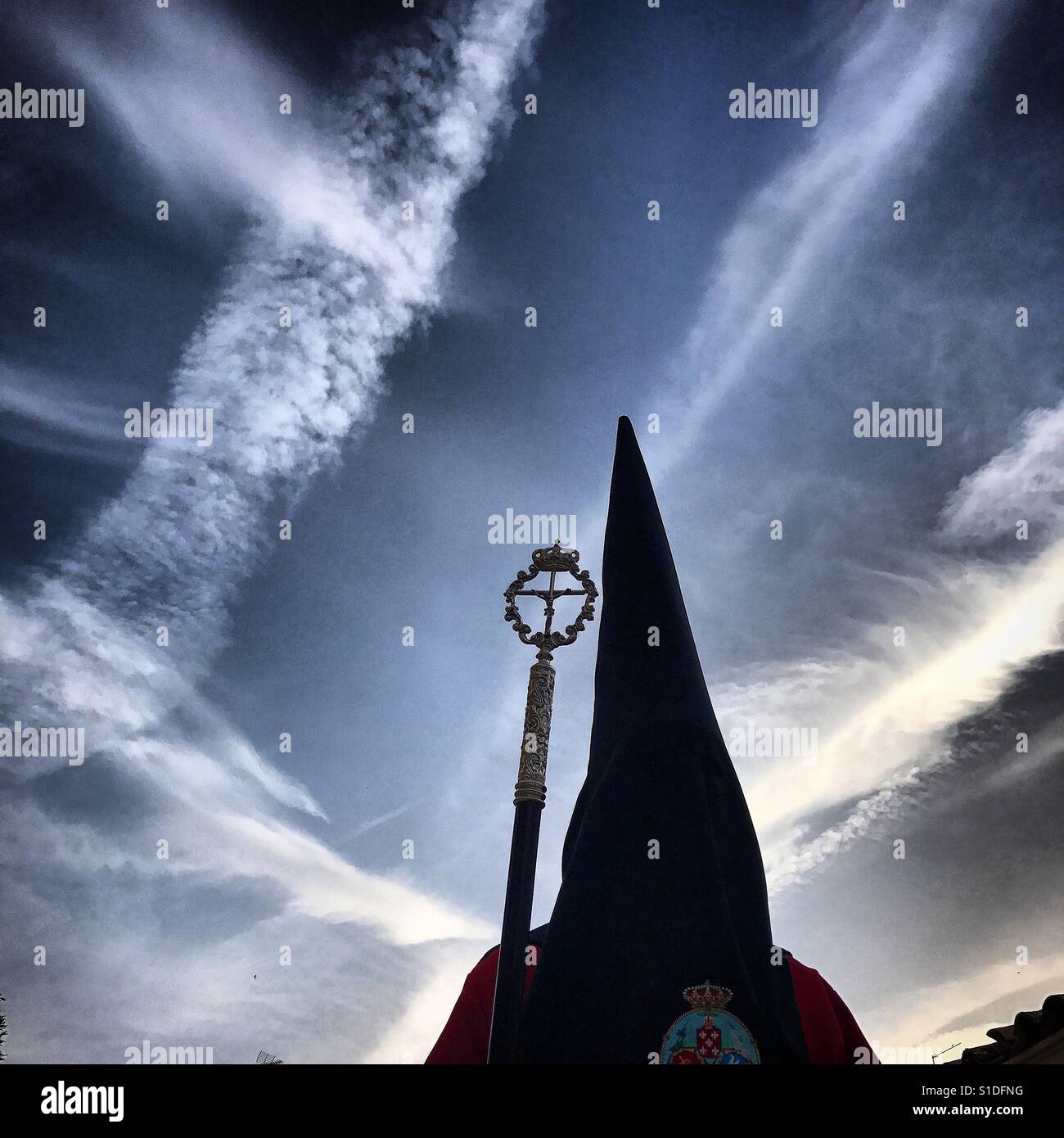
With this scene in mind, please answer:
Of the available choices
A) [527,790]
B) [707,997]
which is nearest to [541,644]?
[527,790]

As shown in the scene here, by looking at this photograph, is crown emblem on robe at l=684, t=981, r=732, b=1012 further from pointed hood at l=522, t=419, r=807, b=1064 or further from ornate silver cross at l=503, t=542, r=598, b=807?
ornate silver cross at l=503, t=542, r=598, b=807

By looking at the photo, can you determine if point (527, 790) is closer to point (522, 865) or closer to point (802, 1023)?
point (522, 865)

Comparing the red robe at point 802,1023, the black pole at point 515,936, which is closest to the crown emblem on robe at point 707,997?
the red robe at point 802,1023

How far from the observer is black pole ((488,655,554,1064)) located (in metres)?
8.56

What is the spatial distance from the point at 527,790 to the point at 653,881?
1.55 metres

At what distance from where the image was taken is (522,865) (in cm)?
920

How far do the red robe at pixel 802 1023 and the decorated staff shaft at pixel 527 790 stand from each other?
108 cm

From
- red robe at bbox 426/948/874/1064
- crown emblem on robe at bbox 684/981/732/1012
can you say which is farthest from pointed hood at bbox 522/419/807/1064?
A: red robe at bbox 426/948/874/1064

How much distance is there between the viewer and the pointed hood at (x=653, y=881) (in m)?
8.99

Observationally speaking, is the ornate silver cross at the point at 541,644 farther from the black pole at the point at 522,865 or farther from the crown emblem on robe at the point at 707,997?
the crown emblem on robe at the point at 707,997

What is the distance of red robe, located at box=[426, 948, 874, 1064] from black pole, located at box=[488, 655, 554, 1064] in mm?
990

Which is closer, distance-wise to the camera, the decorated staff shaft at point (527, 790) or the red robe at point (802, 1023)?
the decorated staff shaft at point (527, 790)
